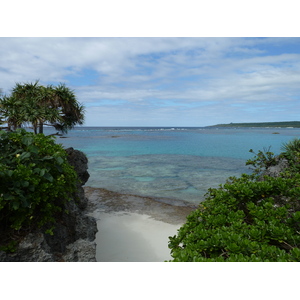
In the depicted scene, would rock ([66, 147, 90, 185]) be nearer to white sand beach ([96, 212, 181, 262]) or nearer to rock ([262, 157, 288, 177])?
white sand beach ([96, 212, 181, 262])

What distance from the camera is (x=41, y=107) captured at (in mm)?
12469

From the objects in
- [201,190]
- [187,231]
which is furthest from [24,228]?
[201,190]

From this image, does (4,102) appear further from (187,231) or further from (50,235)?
(187,231)

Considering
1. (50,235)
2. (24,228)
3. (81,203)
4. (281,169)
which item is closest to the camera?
(24,228)

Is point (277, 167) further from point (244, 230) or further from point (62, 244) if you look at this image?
point (62, 244)

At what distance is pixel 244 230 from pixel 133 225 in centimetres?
669

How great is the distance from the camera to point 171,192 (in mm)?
14898

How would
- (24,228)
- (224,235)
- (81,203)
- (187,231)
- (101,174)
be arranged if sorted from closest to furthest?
(224,235) < (187,231) < (24,228) < (81,203) < (101,174)

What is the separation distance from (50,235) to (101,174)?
54.8 feet

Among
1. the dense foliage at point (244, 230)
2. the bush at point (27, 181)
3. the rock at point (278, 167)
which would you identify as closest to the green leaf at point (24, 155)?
the bush at point (27, 181)

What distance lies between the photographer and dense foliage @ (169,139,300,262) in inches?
90.2

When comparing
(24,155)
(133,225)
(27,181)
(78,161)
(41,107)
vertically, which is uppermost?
(41,107)

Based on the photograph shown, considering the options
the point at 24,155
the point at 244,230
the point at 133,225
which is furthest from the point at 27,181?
the point at 133,225

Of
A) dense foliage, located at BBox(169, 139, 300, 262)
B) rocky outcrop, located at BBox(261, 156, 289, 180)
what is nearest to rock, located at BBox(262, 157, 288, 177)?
rocky outcrop, located at BBox(261, 156, 289, 180)
